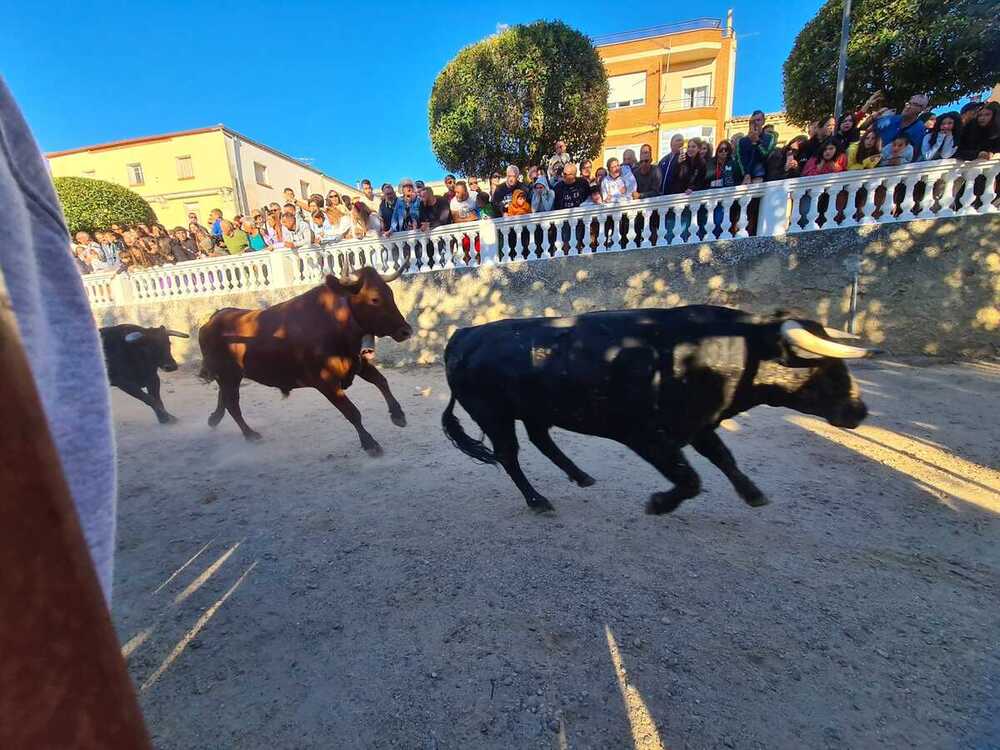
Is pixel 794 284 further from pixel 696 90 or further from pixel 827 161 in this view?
pixel 696 90

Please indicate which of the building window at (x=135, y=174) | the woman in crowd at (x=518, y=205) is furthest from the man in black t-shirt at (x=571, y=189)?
the building window at (x=135, y=174)

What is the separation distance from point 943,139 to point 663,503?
6.51 m

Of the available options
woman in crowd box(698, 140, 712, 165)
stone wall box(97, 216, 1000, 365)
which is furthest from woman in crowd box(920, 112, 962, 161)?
woman in crowd box(698, 140, 712, 165)

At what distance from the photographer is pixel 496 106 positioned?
1251 cm

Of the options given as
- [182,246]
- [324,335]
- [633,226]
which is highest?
[182,246]

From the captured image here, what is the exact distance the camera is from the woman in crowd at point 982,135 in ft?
17.6

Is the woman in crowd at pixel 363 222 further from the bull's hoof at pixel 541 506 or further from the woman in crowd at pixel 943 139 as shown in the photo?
the woman in crowd at pixel 943 139

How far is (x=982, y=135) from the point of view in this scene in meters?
5.48

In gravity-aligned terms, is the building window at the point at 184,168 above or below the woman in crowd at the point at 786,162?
above

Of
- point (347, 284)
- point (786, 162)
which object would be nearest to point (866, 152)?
point (786, 162)

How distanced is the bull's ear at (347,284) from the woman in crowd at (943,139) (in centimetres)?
698

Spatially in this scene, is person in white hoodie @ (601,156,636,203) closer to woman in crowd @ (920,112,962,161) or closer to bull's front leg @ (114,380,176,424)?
woman in crowd @ (920,112,962,161)

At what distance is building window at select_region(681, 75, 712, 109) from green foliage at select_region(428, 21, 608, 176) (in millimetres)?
10796

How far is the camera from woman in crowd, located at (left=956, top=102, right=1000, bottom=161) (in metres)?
5.37
